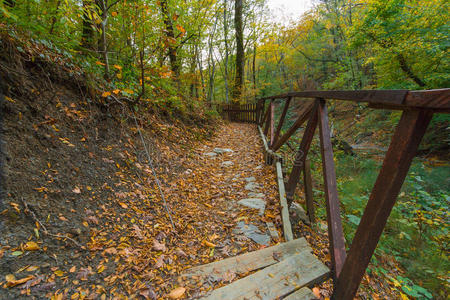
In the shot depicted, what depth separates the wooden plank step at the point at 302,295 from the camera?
4.65 feet

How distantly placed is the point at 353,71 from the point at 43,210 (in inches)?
580

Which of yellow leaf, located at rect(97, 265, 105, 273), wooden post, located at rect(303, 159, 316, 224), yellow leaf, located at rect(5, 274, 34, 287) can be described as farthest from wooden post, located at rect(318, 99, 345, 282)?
yellow leaf, located at rect(5, 274, 34, 287)

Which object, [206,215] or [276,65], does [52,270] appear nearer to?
[206,215]

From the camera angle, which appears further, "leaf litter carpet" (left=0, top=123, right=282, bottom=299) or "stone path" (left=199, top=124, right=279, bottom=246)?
"stone path" (left=199, top=124, right=279, bottom=246)

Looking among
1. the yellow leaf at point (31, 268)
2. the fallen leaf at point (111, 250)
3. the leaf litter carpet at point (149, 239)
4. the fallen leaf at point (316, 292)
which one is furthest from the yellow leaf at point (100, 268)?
the fallen leaf at point (316, 292)

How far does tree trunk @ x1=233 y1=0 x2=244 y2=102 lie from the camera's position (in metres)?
11.8

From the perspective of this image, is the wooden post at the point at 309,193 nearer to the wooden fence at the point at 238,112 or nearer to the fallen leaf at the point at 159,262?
the fallen leaf at the point at 159,262

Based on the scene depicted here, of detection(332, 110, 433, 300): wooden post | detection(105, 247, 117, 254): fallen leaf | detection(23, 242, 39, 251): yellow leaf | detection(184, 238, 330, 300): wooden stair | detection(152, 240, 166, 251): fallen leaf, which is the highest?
detection(332, 110, 433, 300): wooden post

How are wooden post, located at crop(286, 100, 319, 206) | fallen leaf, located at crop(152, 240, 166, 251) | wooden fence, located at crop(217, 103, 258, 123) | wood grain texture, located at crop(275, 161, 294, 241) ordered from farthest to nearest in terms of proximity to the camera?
wooden fence, located at crop(217, 103, 258, 123)
wooden post, located at crop(286, 100, 319, 206)
wood grain texture, located at crop(275, 161, 294, 241)
fallen leaf, located at crop(152, 240, 166, 251)

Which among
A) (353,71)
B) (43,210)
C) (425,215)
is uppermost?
(353,71)

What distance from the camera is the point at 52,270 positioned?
4.38 feet

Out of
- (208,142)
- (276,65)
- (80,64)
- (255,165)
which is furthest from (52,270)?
(276,65)

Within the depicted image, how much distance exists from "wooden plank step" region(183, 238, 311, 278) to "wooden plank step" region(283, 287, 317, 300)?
1.02ft

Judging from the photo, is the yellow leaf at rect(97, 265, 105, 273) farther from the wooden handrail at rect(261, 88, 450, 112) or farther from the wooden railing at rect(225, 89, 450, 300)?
the wooden handrail at rect(261, 88, 450, 112)
